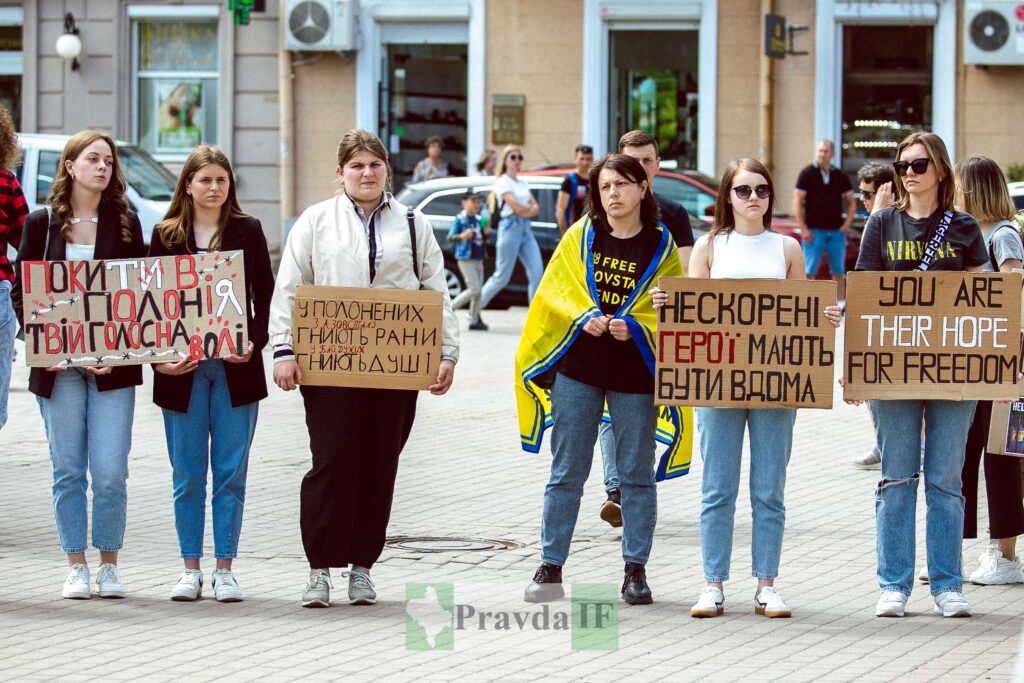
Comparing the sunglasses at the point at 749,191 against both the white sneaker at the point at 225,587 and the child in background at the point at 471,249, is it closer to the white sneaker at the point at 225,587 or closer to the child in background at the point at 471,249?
the white sneaker at the point at 225,587

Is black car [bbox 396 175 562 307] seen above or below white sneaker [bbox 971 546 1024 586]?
above

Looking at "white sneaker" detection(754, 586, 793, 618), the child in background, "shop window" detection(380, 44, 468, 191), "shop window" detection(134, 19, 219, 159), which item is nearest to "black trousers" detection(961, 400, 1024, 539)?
"white sneaker" detection(754, 586, 793, 618)

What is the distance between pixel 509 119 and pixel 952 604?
19004 millimetres

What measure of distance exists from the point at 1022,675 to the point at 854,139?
2179 cm

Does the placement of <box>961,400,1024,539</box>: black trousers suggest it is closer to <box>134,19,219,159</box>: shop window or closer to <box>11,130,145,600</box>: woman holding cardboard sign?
<box>11,130,145,600</box>: woman holding cardboard sign

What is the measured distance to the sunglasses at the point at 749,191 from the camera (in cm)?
667

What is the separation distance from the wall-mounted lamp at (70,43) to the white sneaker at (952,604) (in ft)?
69.9

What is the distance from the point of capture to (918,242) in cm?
678

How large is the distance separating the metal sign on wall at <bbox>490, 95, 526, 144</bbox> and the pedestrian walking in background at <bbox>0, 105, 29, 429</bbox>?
17.8 metres

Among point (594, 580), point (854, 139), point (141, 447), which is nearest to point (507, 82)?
point (854, 139)

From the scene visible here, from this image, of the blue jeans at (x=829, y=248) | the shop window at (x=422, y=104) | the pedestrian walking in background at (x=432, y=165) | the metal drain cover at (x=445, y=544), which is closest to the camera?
the metal drain cover at (x=445, y=544)

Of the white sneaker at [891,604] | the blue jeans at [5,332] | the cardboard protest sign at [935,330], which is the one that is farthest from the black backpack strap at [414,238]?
the white sneaker at [891,604]

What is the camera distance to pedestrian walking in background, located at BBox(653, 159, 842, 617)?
6.65m

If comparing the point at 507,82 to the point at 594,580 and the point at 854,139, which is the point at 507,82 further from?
the point at 594,580
